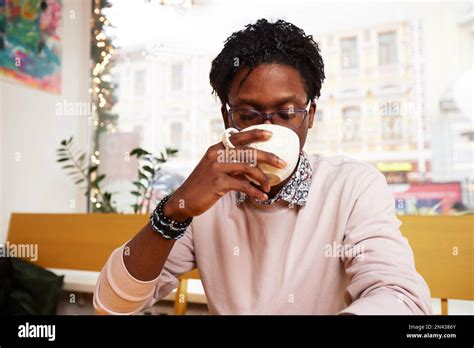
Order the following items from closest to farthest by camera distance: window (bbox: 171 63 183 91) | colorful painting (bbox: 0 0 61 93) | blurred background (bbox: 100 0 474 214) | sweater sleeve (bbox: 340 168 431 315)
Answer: sweater sleeve (bbox: 340 168 431 315) < colorful painting (bbox: 0 0 61 93) < blurred background (bbox: 100 0 474 214) < window (bbox: 171 63 183 91)

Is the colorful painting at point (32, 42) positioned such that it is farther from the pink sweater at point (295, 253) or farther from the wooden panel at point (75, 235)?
the pink sweater at point (295, 253)

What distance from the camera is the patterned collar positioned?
625 millimetres

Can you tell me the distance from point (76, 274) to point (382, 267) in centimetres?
134

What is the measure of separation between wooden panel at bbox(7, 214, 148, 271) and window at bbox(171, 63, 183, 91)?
116 cm

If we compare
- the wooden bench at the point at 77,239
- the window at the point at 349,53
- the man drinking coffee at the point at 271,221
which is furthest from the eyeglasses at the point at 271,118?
the window at the point at 349,53

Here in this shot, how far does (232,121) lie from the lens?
23.5 inches

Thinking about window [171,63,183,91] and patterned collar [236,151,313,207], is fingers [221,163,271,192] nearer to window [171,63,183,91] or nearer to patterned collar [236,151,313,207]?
patterned collar [236,151,313,207]

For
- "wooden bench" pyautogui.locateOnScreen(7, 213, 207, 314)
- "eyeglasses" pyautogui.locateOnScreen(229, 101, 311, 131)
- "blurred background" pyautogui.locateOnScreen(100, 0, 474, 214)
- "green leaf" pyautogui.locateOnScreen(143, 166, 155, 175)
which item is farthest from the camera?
"blurred background" pyautogui.locateOnScreen(100, 0, 474, 214)

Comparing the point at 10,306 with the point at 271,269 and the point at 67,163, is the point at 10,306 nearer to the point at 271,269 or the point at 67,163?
the point at 67,163

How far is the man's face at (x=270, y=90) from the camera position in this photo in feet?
1.90

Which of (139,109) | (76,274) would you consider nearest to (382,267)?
(76,274)

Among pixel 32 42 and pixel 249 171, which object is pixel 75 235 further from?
pixel 249 171

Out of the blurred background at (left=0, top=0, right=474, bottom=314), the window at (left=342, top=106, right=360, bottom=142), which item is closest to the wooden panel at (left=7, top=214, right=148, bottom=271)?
the blurred background at (left=0, top=0, right=474, bottom=314)

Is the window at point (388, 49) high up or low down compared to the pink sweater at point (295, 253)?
up
